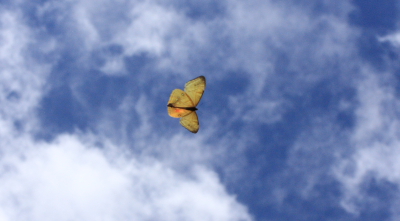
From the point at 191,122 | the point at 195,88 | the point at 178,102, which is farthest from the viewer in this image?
the point at 191,122

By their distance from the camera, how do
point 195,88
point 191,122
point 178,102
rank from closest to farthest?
point 195,88, point 178,102, point 191,122

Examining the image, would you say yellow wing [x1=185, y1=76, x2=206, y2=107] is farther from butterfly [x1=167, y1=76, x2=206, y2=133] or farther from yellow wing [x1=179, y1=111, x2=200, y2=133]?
yellow wing [x1=179, y1=111, x2=200, y2=133]

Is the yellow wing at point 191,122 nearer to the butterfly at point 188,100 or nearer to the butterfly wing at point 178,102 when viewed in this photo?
the butterfly at point 188,100

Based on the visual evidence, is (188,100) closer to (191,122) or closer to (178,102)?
(178,102)

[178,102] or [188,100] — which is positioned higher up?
[188,100]

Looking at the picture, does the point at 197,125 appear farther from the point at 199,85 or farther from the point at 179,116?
the point at 199,85

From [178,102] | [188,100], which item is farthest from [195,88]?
[178,102]

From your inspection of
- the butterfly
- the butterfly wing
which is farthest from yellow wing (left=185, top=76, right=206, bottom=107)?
the butterfly wing
